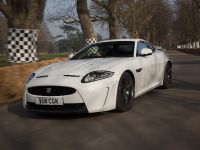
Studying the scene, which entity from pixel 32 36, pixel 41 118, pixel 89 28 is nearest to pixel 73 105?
pixel 41 118

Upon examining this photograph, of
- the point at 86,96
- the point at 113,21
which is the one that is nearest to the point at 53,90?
the point at 86,96

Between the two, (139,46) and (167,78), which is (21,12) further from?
(139,46)

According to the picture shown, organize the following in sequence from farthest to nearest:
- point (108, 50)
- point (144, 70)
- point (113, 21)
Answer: point (113, 21) → point (108, 50) → point (144, 70)

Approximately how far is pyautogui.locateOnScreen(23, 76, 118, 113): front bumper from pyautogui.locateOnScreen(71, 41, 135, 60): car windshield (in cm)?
141

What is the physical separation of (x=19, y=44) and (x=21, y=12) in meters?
1.31

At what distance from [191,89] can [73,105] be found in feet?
12.9

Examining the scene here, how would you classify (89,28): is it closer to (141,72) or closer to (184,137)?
(141,72)

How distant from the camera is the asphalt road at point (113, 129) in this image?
4.64 meters

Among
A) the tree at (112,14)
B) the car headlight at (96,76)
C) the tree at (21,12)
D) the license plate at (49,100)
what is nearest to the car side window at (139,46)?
the car headlight at (96,76)

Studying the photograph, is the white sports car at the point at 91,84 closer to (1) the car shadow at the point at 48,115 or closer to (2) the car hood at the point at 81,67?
(2) the car hood at the point at 81,67

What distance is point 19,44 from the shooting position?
11.9m

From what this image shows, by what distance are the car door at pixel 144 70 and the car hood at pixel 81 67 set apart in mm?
462

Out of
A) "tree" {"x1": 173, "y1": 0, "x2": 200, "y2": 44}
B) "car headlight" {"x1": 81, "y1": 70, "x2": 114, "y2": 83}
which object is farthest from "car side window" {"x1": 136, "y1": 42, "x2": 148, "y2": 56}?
"tree" {"x1": 173, "y1": 0, "x2": 200, "y2": 44}

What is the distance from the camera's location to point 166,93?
8.52 m
